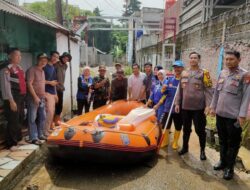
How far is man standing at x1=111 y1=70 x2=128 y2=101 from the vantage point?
19.8 ft

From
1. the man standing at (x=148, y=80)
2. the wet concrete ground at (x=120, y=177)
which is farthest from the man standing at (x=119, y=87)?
the wet concrete ground at (x=120, y=177)

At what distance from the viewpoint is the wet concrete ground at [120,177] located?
367 centimetres

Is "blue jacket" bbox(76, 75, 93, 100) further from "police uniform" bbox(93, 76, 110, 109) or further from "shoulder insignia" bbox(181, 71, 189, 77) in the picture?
"shoulder insignia" bbox(181, 71, 189, 77)

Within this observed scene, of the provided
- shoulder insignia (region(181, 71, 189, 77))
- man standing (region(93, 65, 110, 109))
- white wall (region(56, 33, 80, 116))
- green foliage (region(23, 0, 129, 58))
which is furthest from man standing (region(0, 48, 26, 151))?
green foliage (region(23, 0, 129, 58))

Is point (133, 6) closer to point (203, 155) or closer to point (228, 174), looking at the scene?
point (203, 155)

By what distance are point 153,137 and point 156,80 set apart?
1.80 m

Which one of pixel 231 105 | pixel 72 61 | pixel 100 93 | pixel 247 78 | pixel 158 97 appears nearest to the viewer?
pixel 247 78

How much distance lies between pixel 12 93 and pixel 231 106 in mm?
3072

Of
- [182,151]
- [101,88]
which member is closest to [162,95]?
[182,151]

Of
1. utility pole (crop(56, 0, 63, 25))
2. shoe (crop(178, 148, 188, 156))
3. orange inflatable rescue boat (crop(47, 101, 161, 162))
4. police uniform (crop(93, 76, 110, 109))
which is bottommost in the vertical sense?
shoe (crop(178, 148, 188, 156))

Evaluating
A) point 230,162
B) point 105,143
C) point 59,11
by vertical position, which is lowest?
point 230,162

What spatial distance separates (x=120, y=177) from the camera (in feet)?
12.9

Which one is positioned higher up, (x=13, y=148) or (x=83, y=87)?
(x=83, y=87)

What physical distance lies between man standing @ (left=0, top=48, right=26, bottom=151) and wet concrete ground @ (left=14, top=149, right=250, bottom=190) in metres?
0.60
